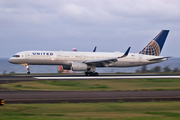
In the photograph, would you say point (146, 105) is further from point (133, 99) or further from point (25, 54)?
point (25, 54)

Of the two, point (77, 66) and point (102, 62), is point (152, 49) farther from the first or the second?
point (77, 66)

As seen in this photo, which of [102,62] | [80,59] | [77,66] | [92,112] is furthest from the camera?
[80,59]

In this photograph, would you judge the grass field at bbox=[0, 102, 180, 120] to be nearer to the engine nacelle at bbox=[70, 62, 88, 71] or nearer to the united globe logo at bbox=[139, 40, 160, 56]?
the engine nacelle at bbox=[70, 62, 88, 71]

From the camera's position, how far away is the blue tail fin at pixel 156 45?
36781mm

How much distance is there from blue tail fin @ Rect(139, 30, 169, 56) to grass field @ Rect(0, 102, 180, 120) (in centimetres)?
2544

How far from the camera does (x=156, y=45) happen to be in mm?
37250

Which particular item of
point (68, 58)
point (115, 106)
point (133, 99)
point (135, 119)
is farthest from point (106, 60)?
point (135, 119)

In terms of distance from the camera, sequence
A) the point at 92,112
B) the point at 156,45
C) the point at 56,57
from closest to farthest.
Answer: the point at 92,112
the point at 56,57
the point at 156,45

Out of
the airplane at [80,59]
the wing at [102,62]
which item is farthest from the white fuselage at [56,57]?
the wing at [102,62]

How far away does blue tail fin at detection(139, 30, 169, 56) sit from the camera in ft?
121

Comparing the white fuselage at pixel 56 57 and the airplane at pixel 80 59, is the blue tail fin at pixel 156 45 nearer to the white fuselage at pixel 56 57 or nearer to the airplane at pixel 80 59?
the airplane at pixel 80 59

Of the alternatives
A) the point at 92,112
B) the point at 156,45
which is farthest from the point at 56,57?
the point at 92,112

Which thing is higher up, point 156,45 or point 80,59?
point 156,45

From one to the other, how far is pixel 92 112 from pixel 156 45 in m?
29.5
